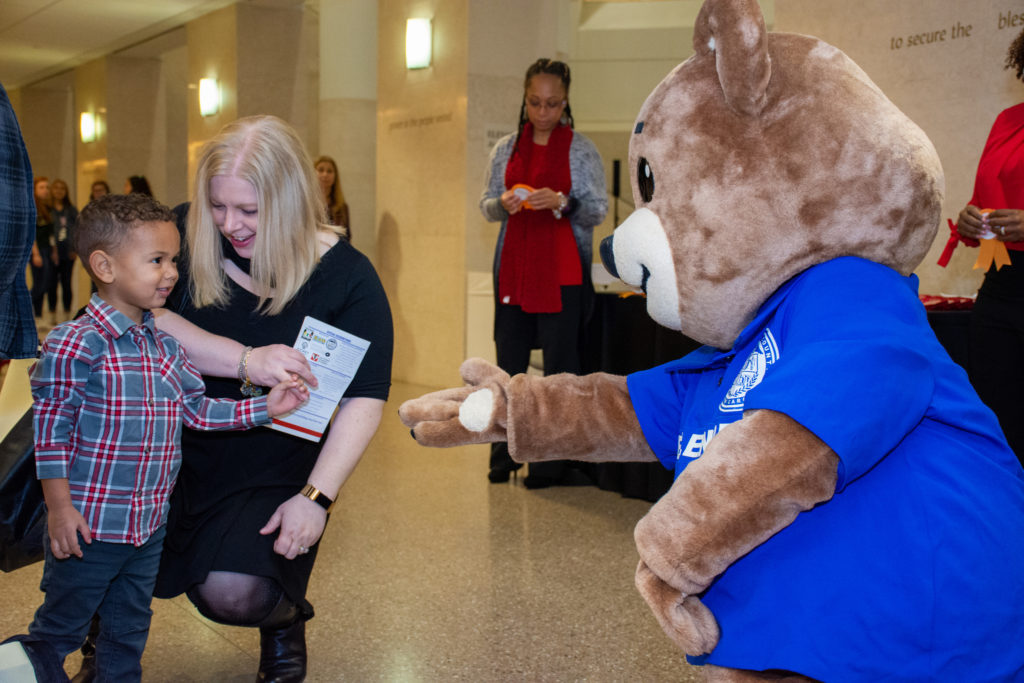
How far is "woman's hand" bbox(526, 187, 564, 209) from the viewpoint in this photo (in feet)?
12.3

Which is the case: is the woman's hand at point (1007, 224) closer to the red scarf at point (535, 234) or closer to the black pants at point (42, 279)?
the red scarf at point (535, 234)

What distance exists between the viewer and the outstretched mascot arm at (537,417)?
139 cm

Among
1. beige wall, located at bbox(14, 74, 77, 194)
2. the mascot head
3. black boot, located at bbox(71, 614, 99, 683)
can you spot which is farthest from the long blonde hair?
beige wall, located at bbox(14, 74, 77, 194)

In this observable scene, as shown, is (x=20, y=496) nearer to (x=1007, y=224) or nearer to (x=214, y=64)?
(x=1007, y=224)

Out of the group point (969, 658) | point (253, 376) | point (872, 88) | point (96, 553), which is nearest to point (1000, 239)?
point (872, 88)

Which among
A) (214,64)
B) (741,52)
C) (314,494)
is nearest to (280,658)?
(314,494)

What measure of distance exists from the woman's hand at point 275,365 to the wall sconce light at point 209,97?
852 cm

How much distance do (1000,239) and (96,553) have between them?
2.30m

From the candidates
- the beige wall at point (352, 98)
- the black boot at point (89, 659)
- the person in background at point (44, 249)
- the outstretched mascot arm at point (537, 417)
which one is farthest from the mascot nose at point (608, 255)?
the person in background at point (44, 249)

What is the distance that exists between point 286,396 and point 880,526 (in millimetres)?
1154

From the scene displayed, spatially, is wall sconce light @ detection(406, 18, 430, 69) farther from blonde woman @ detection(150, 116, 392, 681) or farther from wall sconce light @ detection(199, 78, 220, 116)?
blonde woman @ detection(150, 116, 392, 681)

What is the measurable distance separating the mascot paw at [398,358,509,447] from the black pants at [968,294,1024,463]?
1.75 m

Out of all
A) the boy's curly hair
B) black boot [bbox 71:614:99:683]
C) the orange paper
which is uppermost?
the orange paper

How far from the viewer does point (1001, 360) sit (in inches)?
101
